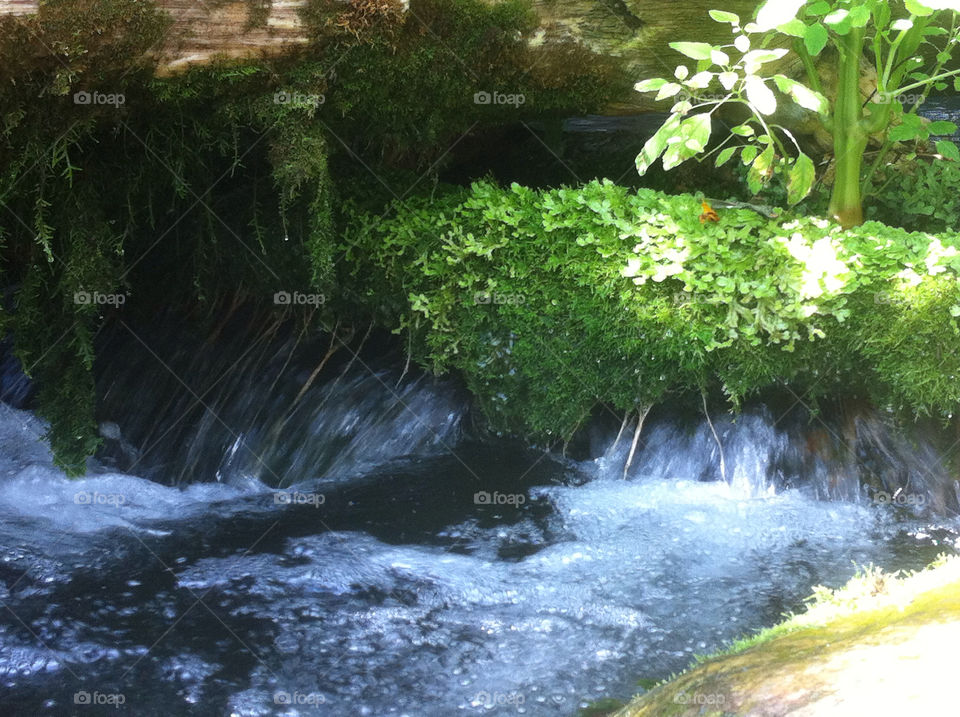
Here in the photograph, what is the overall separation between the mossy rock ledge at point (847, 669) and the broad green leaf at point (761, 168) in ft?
7.28

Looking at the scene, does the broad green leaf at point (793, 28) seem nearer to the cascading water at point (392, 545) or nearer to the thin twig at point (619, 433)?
the cascading water at point (392, 545)

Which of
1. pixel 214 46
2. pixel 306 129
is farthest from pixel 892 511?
pixel 214 46

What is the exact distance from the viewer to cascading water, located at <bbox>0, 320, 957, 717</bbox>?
3.35 m

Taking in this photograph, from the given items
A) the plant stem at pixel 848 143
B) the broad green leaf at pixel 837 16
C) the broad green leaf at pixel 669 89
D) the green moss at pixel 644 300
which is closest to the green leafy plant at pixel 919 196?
the plant stem at pixel 848 143

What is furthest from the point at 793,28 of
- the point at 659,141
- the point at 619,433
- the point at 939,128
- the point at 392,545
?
the point at 392,545

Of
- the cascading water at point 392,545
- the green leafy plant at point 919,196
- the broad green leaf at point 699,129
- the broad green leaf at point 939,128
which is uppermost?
the broad green leaf at point 699,129

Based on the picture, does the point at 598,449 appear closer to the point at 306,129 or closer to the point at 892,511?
the point at 892,511

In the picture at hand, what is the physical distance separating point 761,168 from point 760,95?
0.56m

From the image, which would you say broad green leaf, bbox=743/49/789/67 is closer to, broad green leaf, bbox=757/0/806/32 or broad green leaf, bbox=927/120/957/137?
broad green leaf, bbox=757/0/806/32

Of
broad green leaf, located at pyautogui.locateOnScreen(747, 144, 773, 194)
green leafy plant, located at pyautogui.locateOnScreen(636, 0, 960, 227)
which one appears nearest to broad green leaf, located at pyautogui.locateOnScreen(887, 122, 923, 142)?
green leafy plant, located at pyautogui.locateOnScreen(636, 0, 960, 227)

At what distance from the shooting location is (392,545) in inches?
171

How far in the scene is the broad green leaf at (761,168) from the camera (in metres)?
4.39

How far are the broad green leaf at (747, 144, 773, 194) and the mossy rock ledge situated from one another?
222cm

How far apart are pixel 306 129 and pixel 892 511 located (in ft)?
11.0
